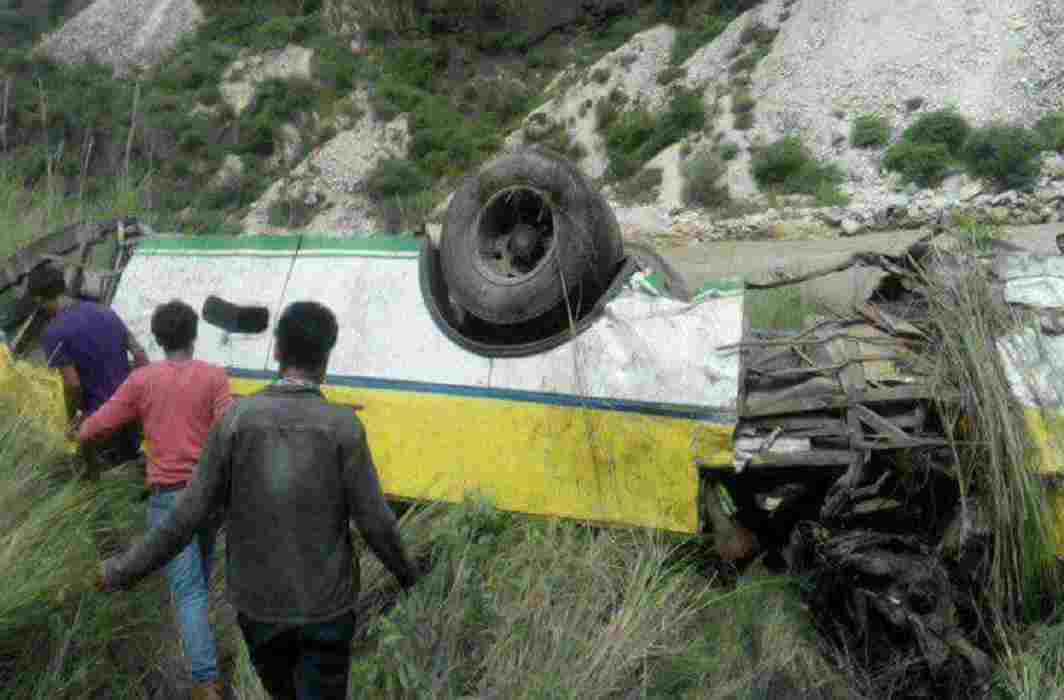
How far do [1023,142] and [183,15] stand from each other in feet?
79.6

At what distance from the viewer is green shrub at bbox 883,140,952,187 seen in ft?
65.1

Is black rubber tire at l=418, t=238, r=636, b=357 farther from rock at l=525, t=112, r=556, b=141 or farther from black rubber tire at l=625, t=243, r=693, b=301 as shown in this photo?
rock at l=525, t=112, r=556, b=141

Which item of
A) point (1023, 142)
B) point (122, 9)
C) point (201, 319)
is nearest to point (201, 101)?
point (122, 9)

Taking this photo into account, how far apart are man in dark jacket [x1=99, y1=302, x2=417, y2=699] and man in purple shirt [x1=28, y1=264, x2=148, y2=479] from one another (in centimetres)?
181

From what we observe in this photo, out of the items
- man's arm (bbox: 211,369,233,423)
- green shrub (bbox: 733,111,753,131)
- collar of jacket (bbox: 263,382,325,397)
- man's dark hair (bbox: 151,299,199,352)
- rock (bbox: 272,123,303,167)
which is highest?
collar of jacket (bbox: 263,382,325,397)

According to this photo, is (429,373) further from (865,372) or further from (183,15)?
(183,15)

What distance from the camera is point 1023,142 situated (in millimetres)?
19359

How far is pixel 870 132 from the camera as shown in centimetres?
2133

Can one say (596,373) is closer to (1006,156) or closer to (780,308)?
(780,308)

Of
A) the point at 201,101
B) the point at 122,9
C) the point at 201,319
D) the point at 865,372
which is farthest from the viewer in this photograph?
the point at 122,9

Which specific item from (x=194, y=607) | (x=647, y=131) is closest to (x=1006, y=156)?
(x=647, y=131)

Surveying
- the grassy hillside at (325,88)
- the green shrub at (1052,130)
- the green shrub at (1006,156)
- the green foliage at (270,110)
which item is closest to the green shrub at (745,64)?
the grassy hillside at (325,88)

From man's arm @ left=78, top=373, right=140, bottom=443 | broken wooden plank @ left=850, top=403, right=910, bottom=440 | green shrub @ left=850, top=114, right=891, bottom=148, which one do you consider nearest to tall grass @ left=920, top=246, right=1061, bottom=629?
broken wooden plank @ left=850, top=403, right=910, bottom=440

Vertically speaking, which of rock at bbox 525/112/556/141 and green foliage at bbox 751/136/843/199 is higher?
green foliage at bbox 751/136/843/199
